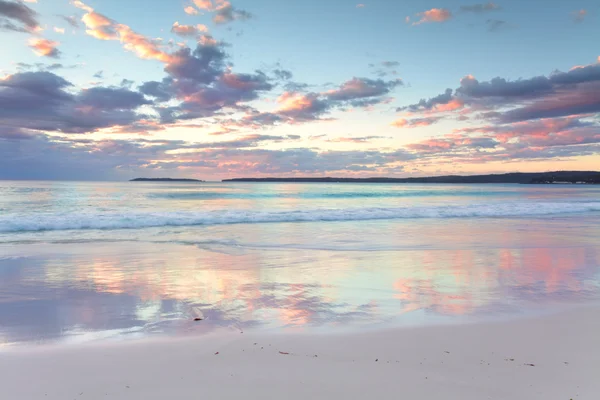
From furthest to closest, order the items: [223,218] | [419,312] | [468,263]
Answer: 1. [223,218]
2. [468,263]
3. [419,312]

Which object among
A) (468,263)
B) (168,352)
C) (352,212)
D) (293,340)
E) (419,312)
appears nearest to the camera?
(168,352)

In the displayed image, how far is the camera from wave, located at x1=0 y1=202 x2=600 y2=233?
1716 cm

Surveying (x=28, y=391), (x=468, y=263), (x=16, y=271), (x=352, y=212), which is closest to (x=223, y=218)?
(x=352, y=212)

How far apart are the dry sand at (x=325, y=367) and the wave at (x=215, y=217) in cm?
1442

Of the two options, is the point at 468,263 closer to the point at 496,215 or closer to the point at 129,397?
the point at 129,397

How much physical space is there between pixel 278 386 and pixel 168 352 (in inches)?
53.6

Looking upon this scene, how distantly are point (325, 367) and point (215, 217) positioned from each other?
17.8 meters

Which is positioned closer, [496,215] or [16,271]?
[16,271]

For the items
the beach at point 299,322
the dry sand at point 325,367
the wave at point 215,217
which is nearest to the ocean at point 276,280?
the beach at point 299,322

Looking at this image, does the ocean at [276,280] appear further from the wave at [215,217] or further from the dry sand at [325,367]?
the wave at [215,217]

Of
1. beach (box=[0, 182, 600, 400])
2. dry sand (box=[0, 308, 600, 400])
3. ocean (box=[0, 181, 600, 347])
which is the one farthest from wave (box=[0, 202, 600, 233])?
dry sand (box=[0, 308, 600, 400])

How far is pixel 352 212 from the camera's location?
77.7 feet

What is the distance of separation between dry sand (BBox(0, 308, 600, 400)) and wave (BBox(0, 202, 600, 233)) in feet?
47.3

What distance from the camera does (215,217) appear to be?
21.1 meters
